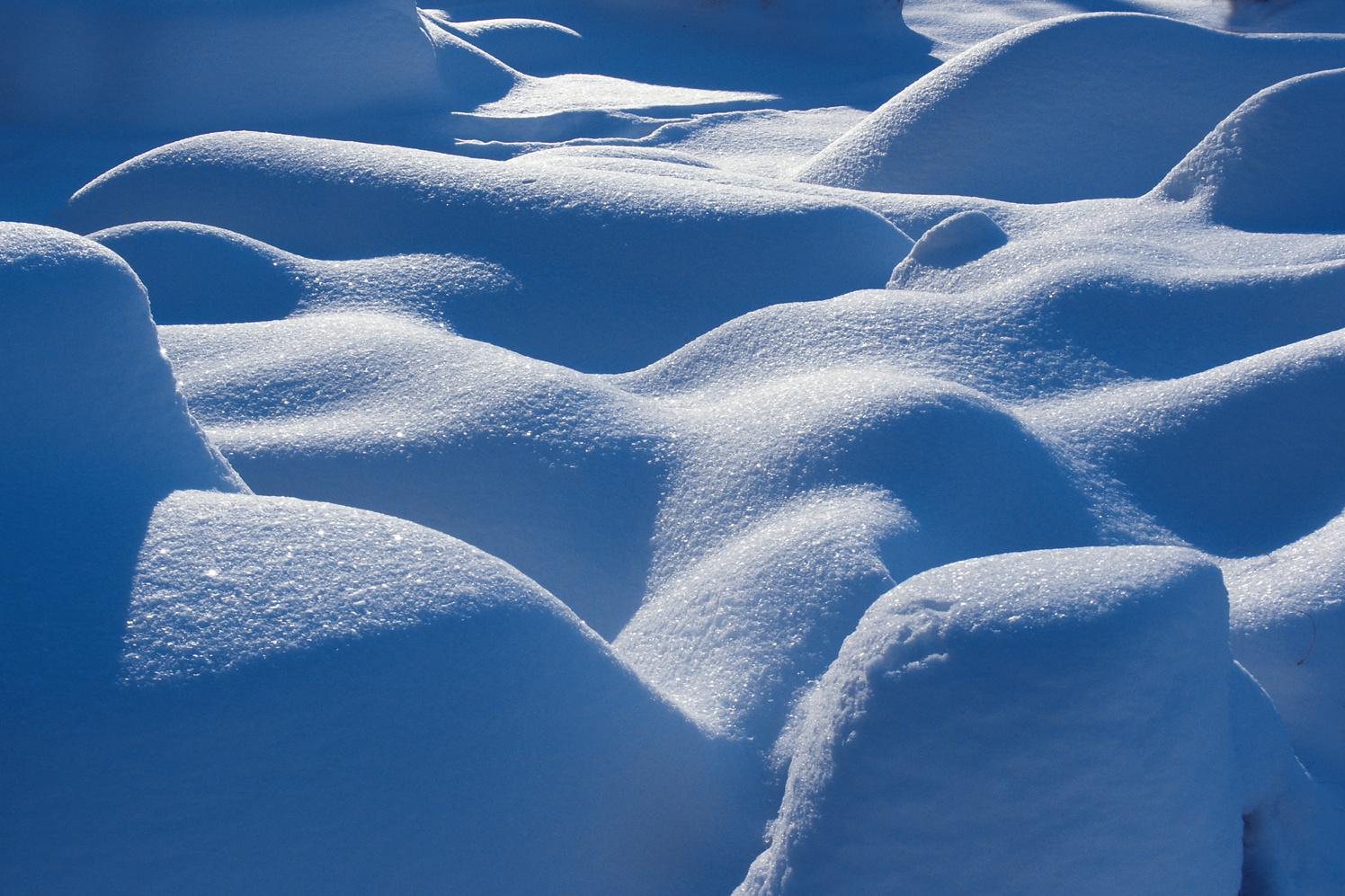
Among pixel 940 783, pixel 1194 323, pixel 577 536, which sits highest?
pixel 1194 323

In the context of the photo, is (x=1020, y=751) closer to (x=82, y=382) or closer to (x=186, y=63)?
(x=82, y=382)

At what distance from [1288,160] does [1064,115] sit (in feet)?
2.81

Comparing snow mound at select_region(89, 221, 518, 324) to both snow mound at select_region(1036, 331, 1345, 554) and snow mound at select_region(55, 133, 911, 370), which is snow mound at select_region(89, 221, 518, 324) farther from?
snow mound at select_region(1036, 331, 1345, 554)

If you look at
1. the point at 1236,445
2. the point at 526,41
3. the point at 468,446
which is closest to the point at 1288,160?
the point at 1236,445

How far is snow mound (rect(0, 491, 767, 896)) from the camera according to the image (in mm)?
752

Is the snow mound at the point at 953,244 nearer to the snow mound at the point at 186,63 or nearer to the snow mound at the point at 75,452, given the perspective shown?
the snow mound at the point at 75,452

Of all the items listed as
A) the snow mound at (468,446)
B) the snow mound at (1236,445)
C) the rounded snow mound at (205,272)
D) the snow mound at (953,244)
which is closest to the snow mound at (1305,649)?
the snow mound at (1236,445)

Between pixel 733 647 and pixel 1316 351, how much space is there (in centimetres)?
111

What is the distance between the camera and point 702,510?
1.39 meters

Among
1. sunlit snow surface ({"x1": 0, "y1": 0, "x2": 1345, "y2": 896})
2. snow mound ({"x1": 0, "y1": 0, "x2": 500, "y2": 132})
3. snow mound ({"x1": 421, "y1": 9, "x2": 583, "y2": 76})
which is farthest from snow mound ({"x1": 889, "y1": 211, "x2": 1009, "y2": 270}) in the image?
snow mound ({"x1": 421, "y1": 9, "x2": 583, "y2": 76})

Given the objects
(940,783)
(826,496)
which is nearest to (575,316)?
(826,496)

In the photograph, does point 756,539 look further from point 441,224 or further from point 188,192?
point 188,192

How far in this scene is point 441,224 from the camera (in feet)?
7.64

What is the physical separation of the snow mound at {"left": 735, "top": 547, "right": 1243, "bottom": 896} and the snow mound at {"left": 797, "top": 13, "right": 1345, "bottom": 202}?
2.43 metres
